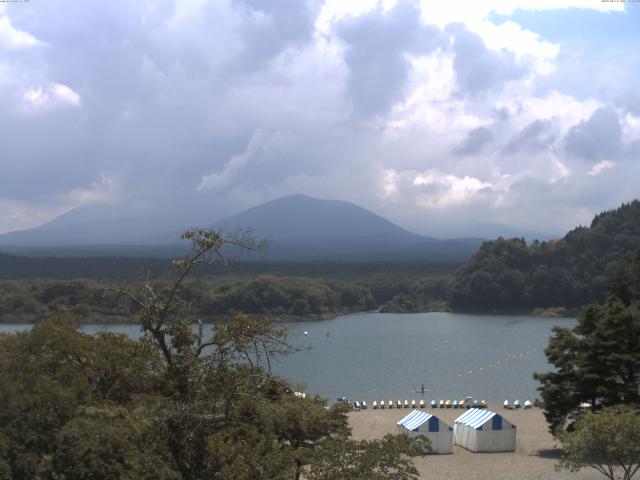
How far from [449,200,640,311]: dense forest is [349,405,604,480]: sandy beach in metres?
50.2

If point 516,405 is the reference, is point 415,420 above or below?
above

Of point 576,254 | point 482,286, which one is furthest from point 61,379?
point 576,254

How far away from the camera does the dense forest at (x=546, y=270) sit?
7231cm

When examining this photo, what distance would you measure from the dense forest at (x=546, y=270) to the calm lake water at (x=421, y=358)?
7.64m

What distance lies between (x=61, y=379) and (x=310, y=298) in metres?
59.5

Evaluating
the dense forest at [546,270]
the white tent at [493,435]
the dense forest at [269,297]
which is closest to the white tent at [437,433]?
the white tent at [493,435]

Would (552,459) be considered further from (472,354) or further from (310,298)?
(310,298)

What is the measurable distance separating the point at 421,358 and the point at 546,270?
34.8 m

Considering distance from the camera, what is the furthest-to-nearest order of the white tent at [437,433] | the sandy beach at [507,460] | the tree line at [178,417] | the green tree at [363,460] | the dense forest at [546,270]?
the dense forest at [546,270], the white tent at [437,433], the sandy beach at [507,460], the green tree at [363,460], the tree line at [178,417]

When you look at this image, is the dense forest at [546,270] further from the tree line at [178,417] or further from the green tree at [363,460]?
the green tree at [363,460]

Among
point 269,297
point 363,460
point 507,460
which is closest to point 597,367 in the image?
point 507,460

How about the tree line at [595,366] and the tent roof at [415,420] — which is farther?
the tent roof at [415,420]

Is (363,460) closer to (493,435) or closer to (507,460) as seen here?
(507,460)

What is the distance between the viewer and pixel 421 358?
1684 inches
